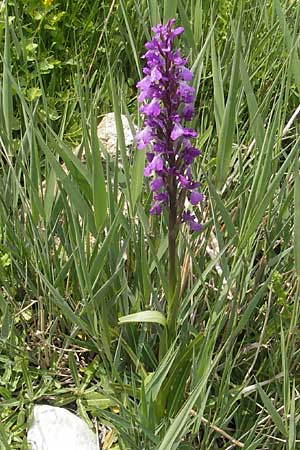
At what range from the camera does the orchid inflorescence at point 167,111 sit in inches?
40.5

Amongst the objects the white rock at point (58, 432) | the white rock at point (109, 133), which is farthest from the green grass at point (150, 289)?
the white rock at point (109, 133)

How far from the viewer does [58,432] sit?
1.38m

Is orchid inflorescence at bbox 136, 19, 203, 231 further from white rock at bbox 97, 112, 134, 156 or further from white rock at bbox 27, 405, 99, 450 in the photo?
white rock at bbox 97, 112, 134, 156

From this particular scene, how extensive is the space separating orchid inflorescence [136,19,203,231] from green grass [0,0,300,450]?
0.08m

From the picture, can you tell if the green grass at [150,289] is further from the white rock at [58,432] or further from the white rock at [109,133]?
the white rock at [109,133]

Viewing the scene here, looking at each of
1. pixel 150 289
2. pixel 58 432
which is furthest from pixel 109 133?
pixel 58 432

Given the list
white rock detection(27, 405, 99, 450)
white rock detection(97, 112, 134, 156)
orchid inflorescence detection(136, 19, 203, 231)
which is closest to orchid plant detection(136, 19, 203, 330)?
orchid inflorescence detection(136, 19, 203, 231)

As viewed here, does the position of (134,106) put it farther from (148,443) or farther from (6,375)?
(148,443)

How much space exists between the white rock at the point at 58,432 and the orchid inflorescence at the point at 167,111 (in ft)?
1.65

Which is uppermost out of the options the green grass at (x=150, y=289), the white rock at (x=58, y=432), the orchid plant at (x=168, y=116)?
the orchid plant at (x=168, y=116)

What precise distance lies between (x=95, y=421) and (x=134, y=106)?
94cm

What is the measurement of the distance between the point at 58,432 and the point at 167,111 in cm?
65

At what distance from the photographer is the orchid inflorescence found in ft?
3.37

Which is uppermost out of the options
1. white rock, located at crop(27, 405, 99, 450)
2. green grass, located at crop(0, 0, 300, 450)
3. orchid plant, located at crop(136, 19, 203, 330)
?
orchid plant, located at crop(136, 19, 203, 330)
